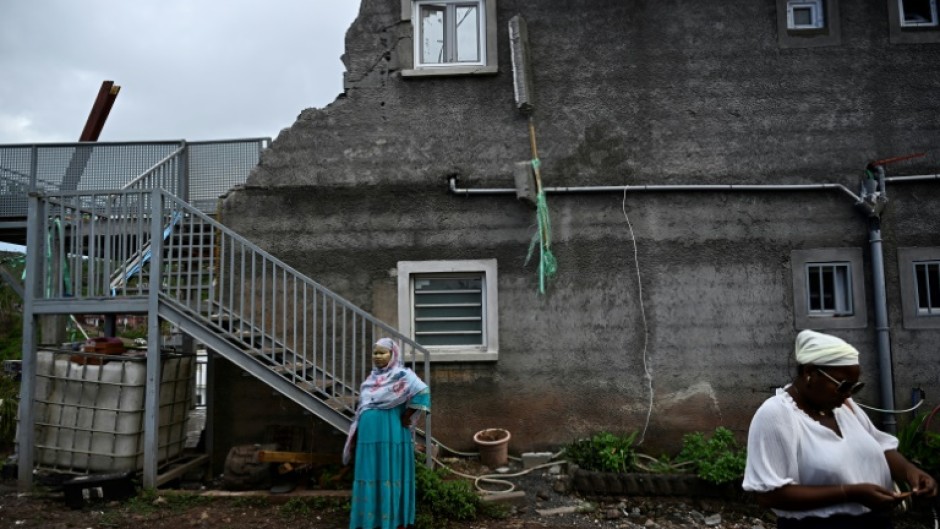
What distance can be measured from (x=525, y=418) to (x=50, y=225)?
549 centimetres

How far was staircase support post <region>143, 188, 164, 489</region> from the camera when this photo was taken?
259 inches

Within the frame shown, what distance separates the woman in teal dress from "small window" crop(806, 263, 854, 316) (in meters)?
4.85

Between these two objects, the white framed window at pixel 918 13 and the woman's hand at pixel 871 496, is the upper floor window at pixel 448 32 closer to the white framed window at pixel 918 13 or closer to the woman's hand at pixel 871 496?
the white framed window at pixel 918 13

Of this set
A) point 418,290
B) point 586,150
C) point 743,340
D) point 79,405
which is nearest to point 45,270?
point 79,405

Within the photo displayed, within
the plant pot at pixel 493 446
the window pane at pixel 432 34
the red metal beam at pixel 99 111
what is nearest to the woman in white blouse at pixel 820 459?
the plant pot at pixel 493 446

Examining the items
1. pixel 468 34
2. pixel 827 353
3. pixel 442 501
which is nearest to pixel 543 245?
pixel 468 34

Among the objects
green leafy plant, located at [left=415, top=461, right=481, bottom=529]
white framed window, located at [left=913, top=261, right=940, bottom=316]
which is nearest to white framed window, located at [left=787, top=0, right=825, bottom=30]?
white framed window, located at [left=913, top=261, right=940, bottom=316]

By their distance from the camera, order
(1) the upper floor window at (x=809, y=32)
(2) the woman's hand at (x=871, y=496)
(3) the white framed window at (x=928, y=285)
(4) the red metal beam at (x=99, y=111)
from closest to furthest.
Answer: (2) the woman's hand at (x=871, y=496) < (3) the white framed window at (x=928, y=285) < (1) the upper floor window at (x=809, y=32) < (4) the red metal beam at (x=99, y=111)

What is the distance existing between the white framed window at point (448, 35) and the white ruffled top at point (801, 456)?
6147 millimetres

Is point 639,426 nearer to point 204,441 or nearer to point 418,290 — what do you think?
point 418,290

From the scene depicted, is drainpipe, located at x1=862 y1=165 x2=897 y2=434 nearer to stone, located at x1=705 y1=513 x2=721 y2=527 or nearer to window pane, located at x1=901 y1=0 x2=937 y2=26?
window pane, located at x1=901 y1=0 x2=937 y2=26

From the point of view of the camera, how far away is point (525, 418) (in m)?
7.53

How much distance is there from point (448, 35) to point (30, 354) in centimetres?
578

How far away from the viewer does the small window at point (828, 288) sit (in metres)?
7.64
